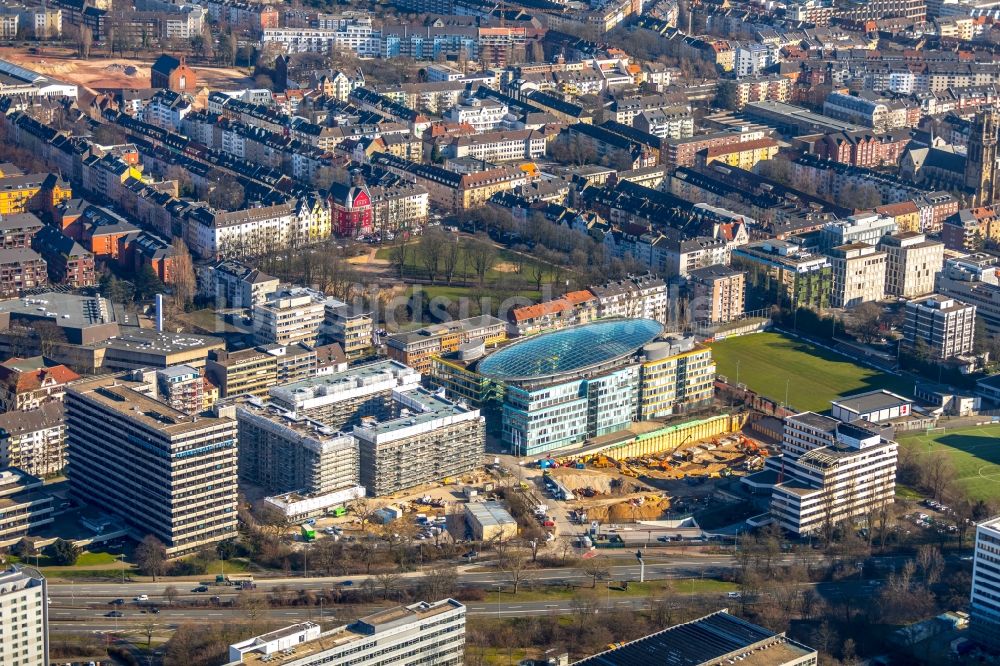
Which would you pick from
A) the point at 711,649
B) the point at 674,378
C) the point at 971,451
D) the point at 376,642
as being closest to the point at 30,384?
the point at 674,378

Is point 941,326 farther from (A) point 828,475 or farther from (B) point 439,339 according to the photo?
(B) point 439,339

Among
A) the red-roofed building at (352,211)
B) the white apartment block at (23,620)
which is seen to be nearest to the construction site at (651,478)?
the white apartment block at (23,620)

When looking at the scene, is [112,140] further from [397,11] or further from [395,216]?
Result: [397,11]

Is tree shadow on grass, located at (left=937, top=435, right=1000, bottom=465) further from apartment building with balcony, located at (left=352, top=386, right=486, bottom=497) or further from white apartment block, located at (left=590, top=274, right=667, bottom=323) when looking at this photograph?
apartment building with balcony, located at (left=352, top=386, right=486, bottom=497)

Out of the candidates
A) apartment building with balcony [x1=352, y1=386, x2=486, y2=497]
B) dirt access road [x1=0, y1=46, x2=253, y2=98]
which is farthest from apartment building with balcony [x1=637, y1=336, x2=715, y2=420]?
dirt access road [x1=0, y1=46, x2=253, y2=98]

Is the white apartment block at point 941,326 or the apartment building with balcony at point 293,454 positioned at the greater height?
the white apartment block at point 941,326

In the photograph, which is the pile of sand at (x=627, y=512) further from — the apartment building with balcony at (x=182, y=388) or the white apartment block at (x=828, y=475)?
the apartment building with balcony at (x=182, y=388)

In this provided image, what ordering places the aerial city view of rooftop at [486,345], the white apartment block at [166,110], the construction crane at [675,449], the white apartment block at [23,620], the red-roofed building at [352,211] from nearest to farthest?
the white apartment block at [23,620] < the aerial city view of rooftop at [486,345] < the construction crane at [675,449] < the red-roofed building at [352,211] < the white apartment block at [166,110]

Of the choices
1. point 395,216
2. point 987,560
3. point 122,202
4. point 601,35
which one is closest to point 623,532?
point 987,560
